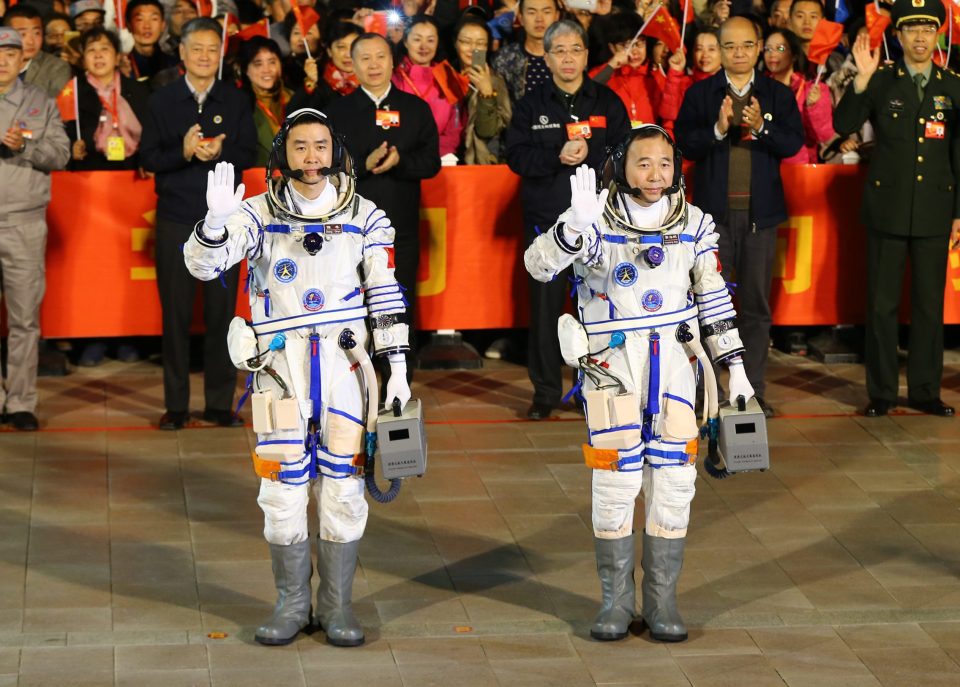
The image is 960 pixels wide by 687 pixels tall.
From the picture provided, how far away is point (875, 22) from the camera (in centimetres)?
1047

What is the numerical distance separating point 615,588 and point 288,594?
4.12ft

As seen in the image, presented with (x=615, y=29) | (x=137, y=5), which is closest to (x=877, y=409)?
(x=615, y=29)

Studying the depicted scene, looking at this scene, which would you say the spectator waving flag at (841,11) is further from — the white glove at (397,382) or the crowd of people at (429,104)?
the white glove at (397,382)

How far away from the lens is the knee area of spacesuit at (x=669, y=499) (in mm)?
6543

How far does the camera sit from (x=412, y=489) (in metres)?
8.50

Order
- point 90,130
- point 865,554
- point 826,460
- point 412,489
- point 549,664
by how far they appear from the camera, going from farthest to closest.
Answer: point 90,130 < point 826,460 < point 412,489 < point 865,554 < point 549,664

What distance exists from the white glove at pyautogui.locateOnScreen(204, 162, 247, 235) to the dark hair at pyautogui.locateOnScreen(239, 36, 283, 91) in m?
4.66

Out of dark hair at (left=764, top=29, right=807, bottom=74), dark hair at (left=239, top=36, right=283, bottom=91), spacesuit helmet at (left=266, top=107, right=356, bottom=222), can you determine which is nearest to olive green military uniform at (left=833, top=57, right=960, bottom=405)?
dark hair at (left=764, top=29, right=807, bottom=74)

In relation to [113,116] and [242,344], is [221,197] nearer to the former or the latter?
[242,344]

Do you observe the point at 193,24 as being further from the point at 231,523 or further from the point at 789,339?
the point at 789,339

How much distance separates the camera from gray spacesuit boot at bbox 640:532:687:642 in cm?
656

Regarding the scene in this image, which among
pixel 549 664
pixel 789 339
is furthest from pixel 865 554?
pixel 789 339

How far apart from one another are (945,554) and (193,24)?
15.9 ft

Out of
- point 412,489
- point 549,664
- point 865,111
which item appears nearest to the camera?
point 549,664
